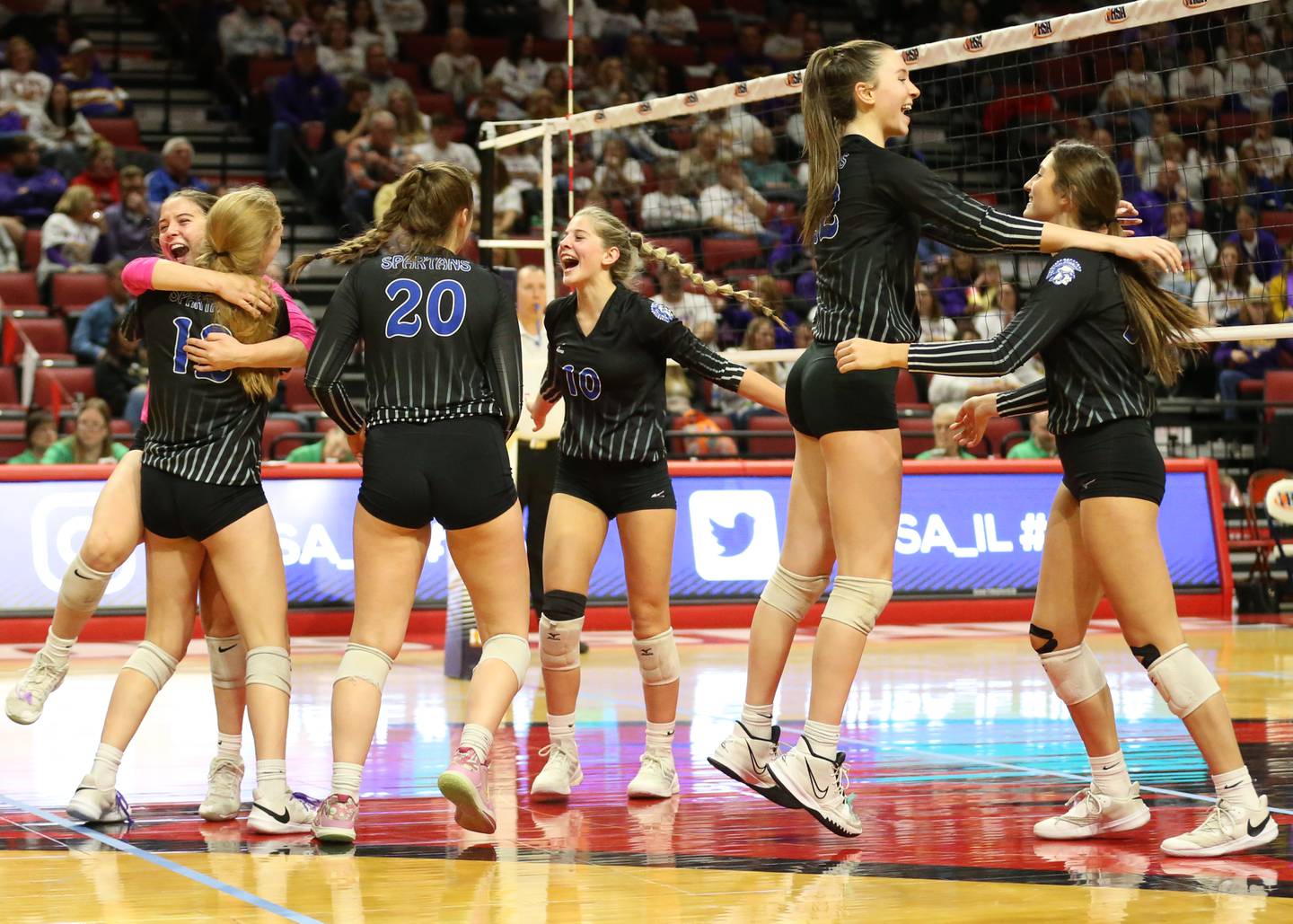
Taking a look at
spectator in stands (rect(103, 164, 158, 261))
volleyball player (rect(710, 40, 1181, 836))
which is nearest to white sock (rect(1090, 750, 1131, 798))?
volleyball player (rect(710, 40, 1181, 836))

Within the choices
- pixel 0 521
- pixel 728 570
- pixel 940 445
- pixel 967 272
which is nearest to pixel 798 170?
pixel 967 272

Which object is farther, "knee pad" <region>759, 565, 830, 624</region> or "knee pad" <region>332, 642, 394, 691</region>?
"knee pad" <region>759, 565, 830, 624</region>

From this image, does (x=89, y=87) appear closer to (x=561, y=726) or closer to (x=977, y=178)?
(x=977, y=178)

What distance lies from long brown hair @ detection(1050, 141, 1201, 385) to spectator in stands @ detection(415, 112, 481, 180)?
11.8 metres

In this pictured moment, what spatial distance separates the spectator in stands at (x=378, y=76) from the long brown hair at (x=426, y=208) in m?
12.5

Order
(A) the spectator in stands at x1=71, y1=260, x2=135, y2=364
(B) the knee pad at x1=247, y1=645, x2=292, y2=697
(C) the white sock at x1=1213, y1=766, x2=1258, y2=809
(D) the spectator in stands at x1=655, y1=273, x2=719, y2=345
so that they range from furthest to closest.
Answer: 1. (A) the spectator in stands at x1=71, y1=260, x2=135, y2=364
2. (D) the spectator in stands at x1=655, y1=273, x2=719, y2=345
3. (B) the knee pad at x1=247, y1=645, x2=292, y2=697
4. (C) the white sock at x1=1213, y1=766, x2=1258, y2=809

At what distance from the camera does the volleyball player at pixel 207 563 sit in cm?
499

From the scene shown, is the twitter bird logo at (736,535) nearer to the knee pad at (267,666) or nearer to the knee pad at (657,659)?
the knee pad at (657,659)

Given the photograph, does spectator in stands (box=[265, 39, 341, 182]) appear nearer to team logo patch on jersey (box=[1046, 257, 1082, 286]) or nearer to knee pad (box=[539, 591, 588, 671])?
knee pad (box=[539, 591, 588, 671])

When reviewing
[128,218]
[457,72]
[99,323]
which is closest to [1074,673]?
[99,323]

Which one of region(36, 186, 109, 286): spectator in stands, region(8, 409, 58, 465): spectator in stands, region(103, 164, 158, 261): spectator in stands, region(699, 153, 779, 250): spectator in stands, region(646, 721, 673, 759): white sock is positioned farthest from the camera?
region(36, 186, 109, 286): spectator in stands

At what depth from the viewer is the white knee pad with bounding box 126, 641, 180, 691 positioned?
16.7 feet

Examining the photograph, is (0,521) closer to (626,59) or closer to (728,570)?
(728,570)

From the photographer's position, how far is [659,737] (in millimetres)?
5648
